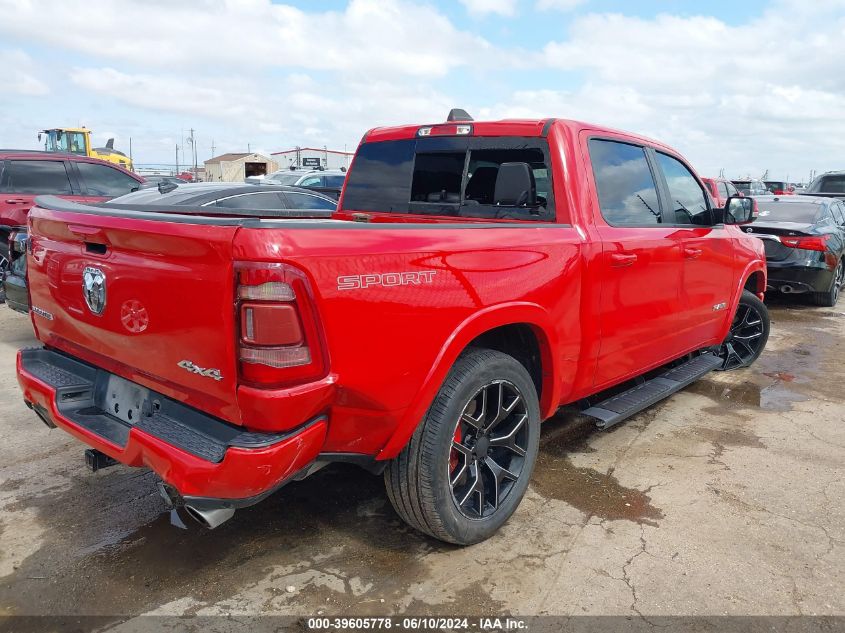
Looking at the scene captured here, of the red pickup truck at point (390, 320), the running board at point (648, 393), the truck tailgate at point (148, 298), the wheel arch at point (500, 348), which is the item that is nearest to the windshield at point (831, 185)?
the running board at point (648, 393)

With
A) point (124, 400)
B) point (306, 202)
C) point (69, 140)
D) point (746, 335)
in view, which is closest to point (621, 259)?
point (124, 400)

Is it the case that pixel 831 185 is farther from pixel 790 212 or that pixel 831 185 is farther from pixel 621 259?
pixel 621 259

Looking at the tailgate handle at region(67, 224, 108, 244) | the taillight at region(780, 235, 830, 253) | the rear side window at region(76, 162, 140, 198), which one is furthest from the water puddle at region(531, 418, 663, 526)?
the rear side window at region(76, 162, 140, 198)

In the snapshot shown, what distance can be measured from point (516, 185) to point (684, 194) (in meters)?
1.67

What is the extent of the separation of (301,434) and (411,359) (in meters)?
0.49

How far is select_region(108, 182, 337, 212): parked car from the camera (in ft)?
23.6

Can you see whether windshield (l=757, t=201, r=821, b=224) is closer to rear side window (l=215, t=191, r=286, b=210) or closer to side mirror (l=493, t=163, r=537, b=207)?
rear side window (l=215, t=191, r=286, b=210)

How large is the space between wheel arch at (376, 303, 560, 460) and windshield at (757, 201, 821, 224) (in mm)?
7024

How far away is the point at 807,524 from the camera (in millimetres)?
3117

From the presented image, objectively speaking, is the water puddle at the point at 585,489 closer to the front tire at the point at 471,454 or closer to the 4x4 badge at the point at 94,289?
the front tire at the point at 471,454

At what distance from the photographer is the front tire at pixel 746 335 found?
5504mm

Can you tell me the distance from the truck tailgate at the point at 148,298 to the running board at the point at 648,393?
219cm

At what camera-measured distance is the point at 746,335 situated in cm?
572

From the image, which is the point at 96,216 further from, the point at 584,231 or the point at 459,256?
the point at 584,231
